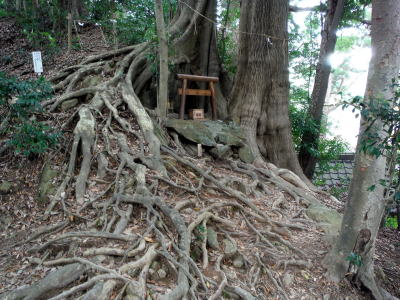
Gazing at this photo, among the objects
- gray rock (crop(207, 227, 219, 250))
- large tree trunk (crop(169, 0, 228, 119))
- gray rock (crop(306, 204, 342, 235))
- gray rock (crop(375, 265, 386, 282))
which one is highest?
large tree trunk (crop(169, 0, 228, 119))

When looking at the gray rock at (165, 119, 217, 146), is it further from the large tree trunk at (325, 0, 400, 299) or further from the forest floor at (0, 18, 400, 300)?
the large tree trunk at (325, 0, 400, 299)

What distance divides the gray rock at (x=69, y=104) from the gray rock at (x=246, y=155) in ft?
10.3

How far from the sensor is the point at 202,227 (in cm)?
360

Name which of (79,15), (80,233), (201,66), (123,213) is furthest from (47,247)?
(79,15)

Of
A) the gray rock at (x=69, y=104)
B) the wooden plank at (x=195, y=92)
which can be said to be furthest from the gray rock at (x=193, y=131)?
the gray rock at (x=69, y=104)

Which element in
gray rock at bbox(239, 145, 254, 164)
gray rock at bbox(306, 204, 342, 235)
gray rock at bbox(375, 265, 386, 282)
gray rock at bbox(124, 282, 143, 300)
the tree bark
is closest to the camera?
gray rock at bbox(124, 282, 143, 300)

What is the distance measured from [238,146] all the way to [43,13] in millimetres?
7092

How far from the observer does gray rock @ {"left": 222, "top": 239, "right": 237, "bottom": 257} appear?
139 inches

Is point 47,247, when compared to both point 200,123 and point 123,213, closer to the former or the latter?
point 123,213

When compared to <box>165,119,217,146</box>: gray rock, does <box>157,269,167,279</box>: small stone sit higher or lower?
lower

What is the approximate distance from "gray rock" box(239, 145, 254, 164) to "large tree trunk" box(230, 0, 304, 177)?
14.8 inches

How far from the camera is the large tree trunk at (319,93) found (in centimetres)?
823

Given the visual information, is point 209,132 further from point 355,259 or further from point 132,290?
point 132,290

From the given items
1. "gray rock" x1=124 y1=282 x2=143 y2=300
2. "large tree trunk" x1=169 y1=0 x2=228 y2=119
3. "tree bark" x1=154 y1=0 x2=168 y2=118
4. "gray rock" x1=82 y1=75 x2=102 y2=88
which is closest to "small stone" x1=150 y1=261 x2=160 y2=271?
"gray rock" x1=124 y1=282 x2=143 y2=300
